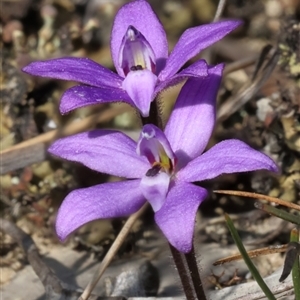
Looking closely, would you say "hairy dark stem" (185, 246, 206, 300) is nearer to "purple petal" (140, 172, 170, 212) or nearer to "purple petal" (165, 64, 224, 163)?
"purple petal" (140, 172, 170, 212)

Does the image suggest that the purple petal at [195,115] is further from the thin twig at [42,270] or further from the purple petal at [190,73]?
the thin twig at [42,270]

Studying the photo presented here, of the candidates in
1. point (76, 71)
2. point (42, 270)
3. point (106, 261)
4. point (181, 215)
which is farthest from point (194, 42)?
point (42, 270)

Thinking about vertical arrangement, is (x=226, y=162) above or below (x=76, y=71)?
below

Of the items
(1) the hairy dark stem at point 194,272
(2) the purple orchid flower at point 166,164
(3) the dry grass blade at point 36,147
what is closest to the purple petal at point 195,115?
(2) the purple orchid flower at point 166,164

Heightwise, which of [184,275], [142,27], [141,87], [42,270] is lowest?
[42,270]

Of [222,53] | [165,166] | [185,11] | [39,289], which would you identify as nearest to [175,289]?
[39,289]

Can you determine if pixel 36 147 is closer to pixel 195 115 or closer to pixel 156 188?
pixel 195 115

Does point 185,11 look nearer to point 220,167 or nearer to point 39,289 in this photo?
point 39,289
